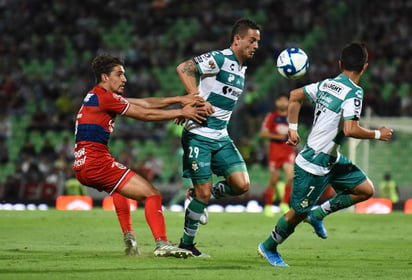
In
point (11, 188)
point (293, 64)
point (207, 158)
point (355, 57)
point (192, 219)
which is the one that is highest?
point (355, 57)

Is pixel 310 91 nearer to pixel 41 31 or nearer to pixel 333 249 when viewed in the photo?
pixel 333 249

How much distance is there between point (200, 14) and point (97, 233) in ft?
63.1

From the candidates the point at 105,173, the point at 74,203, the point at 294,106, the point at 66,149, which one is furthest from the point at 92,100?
the point at 66,149

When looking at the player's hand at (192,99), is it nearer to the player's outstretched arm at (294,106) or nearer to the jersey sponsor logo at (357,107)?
the player's outstretched arm at (294,106)

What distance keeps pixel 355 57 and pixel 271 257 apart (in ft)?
7.80

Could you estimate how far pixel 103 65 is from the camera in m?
10.7

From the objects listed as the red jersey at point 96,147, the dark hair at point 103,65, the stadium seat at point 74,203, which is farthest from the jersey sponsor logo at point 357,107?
the stadium seat at point 74,203

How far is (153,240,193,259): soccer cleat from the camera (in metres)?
10.3

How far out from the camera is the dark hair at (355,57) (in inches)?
401

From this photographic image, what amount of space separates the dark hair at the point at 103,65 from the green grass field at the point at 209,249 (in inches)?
82.5

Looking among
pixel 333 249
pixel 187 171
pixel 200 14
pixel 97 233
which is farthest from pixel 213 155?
pixel 200 14

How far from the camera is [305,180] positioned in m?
10.2

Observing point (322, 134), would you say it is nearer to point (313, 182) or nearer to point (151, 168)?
point (313, 182)

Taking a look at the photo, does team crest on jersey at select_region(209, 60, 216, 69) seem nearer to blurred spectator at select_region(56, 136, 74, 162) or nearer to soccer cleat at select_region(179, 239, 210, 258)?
soccer cleat at select_region(179, 239, 210, 258)
